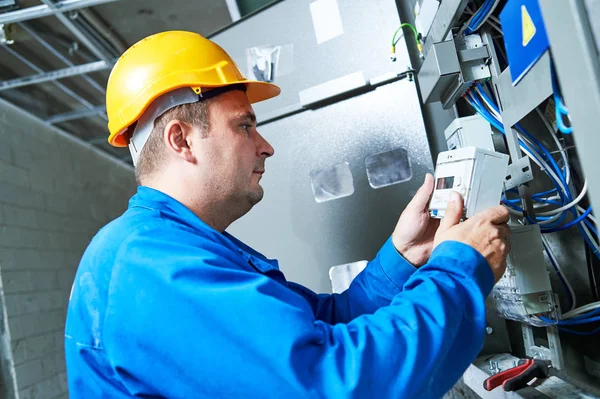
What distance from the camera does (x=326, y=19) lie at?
125 cm

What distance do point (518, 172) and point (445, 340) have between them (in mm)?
354

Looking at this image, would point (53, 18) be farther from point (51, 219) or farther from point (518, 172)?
point (518, 172)

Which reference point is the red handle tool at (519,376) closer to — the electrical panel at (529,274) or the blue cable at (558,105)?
the electrical panel at (529,274)

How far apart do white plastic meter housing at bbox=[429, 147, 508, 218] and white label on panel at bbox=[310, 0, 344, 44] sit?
58 centimetres

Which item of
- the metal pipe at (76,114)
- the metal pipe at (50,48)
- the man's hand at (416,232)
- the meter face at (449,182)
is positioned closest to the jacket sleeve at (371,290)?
the man's hand at (416,232)

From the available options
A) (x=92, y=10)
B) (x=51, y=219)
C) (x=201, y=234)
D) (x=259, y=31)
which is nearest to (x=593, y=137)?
(x=201, y=234)

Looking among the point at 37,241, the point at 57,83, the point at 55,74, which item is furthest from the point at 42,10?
the point at 37,241

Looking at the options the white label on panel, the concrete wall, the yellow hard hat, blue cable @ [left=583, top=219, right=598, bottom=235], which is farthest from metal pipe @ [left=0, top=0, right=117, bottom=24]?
blue cable @ [left=583, top=219, right=598, bottom=235]

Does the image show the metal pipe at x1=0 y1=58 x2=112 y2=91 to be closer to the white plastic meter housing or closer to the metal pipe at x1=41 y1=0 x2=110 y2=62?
the metal pipe at x1=41 y1=0 x2=110 y2=62

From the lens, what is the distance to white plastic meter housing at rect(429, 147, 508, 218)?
74cm

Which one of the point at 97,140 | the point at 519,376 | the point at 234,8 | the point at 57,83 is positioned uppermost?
the point at 57,83

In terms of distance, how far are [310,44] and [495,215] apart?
763mm

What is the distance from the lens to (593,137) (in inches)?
16.6

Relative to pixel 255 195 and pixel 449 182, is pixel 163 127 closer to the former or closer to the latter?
pixel 255 195
